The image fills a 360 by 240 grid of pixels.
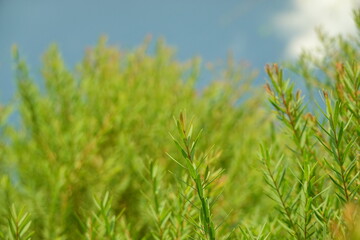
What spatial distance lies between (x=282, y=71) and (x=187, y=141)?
258 mm

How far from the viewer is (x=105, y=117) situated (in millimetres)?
1997

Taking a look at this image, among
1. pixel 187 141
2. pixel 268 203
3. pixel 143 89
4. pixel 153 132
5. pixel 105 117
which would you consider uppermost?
pixel 143 89

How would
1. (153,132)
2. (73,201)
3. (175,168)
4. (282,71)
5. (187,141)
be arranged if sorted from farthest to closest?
(153,132)
(175,168)
(73,201)
(282,71)
(187,141)

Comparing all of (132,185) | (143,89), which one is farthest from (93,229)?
(143,89)

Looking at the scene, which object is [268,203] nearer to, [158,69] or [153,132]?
[153,132]

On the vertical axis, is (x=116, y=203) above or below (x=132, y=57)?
below

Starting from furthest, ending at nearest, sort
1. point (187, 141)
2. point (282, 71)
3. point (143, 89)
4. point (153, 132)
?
point (143, 89) < point (153, 132) < point (282, 71) < point (187, 141)

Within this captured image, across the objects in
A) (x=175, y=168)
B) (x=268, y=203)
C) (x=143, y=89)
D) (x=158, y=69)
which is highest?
(x=158, y=69)

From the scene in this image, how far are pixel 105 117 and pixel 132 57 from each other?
1.09m

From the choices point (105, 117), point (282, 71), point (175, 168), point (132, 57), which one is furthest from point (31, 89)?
point (282, 71)

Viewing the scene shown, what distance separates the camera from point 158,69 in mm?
3115

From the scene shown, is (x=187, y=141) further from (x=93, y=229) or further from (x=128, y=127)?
(x=128, y=127)

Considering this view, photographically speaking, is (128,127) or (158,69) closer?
(128,127)

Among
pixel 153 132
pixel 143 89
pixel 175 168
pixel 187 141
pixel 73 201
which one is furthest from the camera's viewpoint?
pixel 143 89
